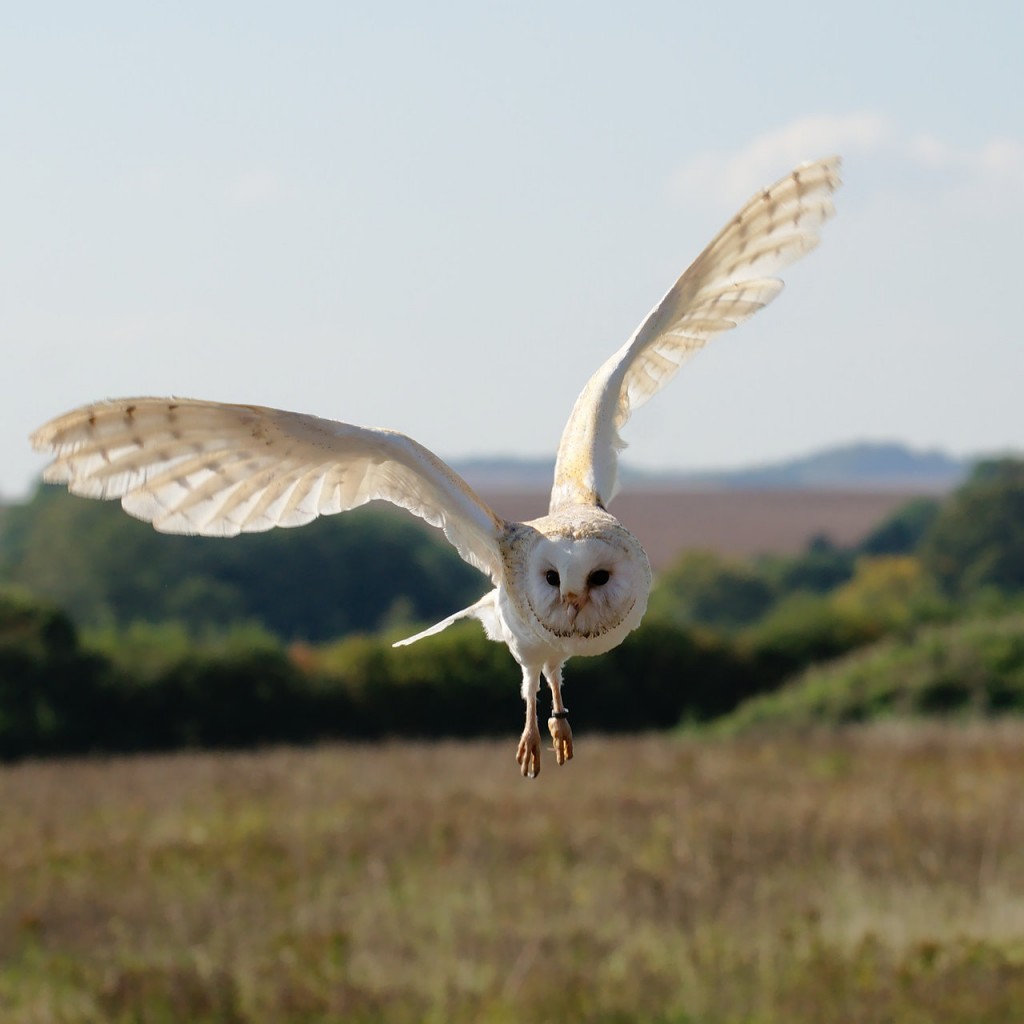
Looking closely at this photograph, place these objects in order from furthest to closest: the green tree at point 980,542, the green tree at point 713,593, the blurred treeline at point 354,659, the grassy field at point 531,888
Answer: the green tree at point 980,542 → the green tree at point 713,593 → the blurred treeline at point 354,659 → the grassy field at point 531,888

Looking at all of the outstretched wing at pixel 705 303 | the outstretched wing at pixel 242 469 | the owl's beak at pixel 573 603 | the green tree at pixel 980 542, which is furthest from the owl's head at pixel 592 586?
the green tree at pixel 980 542

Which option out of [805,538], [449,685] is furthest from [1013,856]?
[805,538]

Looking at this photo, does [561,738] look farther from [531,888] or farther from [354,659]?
[354,659]

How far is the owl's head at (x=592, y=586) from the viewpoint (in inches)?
54.1

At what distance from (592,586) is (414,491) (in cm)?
26

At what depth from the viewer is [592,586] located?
1388mm

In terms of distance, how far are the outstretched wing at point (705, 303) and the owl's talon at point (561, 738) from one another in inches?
10.6

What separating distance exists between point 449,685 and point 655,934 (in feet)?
52.7

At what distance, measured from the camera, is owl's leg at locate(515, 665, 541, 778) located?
5.01ft

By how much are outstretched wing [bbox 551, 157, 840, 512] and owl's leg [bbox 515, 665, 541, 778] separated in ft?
0.78

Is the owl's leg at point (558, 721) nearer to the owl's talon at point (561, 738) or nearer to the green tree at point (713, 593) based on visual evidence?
the owl's talon at point (561, 738)

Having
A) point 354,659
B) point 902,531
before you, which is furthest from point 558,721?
point 902,531

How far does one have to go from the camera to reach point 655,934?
17.5 metres

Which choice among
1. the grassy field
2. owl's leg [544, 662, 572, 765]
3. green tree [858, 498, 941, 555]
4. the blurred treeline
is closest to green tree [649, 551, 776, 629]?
the blurred treeline
